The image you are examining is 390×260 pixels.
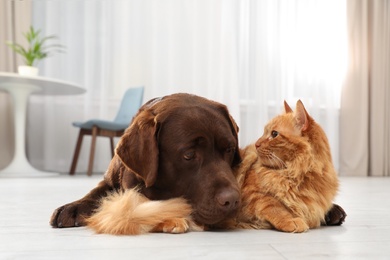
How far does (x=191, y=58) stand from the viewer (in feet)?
17.7

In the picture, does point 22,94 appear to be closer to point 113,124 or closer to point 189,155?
point 113,124

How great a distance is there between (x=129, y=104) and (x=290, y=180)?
3.79 meters

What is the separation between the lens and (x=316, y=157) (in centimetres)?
129

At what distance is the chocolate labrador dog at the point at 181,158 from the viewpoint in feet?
3.87

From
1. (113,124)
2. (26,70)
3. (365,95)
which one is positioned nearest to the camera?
(26,70)

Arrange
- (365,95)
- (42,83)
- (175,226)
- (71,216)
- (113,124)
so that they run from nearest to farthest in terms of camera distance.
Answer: (175,226), (71,216), (42,83), (113,124), (365,95)

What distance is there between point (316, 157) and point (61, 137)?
4406 millimetres

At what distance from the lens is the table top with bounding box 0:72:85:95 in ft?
13.6

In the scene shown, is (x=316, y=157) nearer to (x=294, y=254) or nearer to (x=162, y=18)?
(x=294, y=254)

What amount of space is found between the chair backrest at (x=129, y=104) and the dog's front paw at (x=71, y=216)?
3360 mm

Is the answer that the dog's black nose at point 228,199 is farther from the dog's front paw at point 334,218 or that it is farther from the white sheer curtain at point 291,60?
the white sheer curtain at point 291,60

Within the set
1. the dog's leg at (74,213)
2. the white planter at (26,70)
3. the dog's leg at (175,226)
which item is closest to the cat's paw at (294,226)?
the dog's leg at (175,226)

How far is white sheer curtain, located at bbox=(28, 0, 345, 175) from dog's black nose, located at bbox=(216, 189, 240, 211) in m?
4.24

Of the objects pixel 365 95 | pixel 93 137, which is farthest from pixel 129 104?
pixel 365 95
